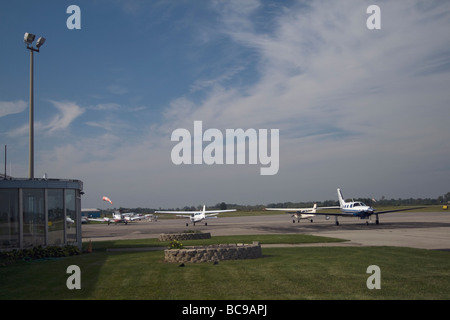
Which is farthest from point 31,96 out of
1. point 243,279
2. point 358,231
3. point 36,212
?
point 358,231

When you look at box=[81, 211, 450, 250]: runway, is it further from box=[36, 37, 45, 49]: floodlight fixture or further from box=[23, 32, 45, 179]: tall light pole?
box=[36, 37, 45, 49]: floodlight fixture

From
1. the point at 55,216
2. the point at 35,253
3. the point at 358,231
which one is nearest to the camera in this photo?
the point at 35,253

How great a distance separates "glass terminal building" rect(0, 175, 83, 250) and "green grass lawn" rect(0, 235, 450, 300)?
2887 mm

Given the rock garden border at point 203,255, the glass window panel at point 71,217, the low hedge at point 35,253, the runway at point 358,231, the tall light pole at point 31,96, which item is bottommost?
the runway at point 358,231

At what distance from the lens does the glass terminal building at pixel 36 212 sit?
20094 millimetres

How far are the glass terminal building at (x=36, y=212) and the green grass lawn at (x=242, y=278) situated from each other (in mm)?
Answer: 2887

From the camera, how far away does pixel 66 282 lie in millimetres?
12844

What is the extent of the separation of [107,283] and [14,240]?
1010cm

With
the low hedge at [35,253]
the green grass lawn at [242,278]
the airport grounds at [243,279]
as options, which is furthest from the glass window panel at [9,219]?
the green grass lawn at [242,278]

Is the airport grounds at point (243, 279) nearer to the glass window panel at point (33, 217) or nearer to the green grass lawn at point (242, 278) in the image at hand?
the green grass lawn at point (242, 278)

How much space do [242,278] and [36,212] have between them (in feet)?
42.2

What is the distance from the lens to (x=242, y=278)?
13.0 metres

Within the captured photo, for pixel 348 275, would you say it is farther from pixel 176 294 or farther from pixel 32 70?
pixel 32 70

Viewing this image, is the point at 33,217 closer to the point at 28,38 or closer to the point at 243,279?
the point at 28,38
